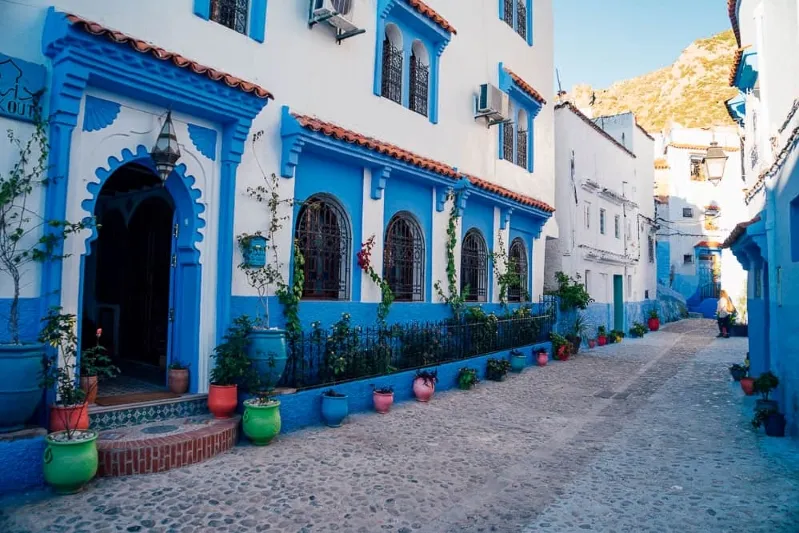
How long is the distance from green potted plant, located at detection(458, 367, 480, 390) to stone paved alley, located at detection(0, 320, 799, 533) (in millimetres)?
1080

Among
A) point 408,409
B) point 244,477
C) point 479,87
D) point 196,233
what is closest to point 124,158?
point 196,233

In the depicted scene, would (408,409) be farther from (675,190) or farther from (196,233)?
(675,190)

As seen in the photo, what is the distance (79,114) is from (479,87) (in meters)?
8.78

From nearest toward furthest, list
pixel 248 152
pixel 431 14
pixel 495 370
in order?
pixel 248 152 → pixel 431 14 → pixel 495 370

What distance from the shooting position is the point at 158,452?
4926 mm

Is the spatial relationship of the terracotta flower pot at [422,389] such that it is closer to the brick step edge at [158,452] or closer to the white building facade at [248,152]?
the white building facade at [248,152]

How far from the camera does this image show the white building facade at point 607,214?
16.8 metres

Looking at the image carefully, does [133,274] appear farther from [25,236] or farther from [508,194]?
[508,194]

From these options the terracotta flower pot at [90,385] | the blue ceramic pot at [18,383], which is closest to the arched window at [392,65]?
the terracotta flower pot at [90,385]

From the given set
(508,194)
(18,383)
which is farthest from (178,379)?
(508,194)

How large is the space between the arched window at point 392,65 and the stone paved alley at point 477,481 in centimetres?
547

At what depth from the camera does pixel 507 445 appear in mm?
6418

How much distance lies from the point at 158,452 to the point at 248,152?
3800mm

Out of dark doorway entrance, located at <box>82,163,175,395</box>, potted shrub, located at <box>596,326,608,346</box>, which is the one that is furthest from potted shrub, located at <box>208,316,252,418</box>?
potted shrub, located at <box>596,326,608,346</box>
